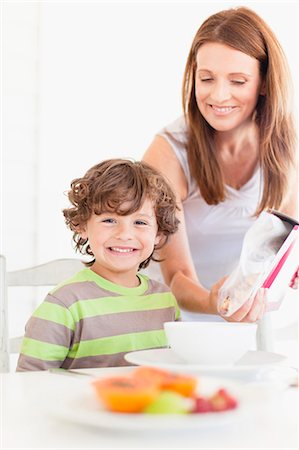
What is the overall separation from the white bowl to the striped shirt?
1.25ft

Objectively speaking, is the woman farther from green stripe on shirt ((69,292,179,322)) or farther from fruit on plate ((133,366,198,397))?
fruit on plate ((133,366,198,397))

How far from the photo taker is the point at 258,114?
1.95m

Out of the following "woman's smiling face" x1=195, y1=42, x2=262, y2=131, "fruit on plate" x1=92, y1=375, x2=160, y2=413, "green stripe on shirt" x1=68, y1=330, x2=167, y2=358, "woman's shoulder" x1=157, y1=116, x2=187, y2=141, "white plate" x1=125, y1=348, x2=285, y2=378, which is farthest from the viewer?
"woman's shoulder" x1=157, y1=116, x2=187, y2=141

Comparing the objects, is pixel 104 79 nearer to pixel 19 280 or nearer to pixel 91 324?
pixel 19 280

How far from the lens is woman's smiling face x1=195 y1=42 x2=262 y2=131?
71.9 inches

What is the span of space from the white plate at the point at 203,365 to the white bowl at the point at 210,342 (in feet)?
0.06

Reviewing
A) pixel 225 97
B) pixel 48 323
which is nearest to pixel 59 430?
pixel 48 323

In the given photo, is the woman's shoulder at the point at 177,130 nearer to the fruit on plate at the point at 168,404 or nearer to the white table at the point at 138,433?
the white table at the point at 138,433

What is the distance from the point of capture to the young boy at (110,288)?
1294 millimetres

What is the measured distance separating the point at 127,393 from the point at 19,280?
0.91 meters

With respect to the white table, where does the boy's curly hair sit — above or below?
above

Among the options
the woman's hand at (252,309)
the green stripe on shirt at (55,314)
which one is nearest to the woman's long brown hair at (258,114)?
the woman's hand at (252,309)

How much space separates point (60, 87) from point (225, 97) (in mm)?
1239

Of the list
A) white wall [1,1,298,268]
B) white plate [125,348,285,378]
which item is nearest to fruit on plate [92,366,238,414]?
white plate [125,348,285,378]
